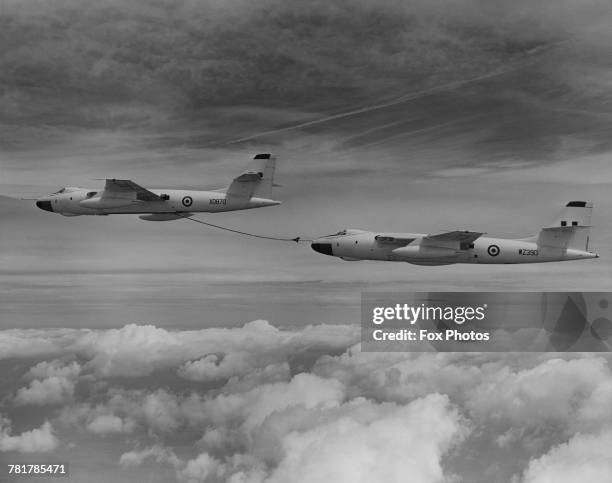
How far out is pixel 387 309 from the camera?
47.8 metres

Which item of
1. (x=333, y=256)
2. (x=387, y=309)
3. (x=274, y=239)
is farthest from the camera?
(x=333, y=256)

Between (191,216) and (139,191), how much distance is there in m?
4.12

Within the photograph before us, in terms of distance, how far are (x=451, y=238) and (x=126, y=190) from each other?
23.6 metres

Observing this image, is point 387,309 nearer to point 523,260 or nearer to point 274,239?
point 274,239

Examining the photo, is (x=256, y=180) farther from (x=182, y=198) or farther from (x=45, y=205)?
(x=45, y=205)

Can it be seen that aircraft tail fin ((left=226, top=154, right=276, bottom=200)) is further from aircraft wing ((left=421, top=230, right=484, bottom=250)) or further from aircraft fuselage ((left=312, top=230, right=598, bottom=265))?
aircraft wing ((left=421, top=230, right=484, bottom=250))

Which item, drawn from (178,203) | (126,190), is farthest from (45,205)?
(178,203)

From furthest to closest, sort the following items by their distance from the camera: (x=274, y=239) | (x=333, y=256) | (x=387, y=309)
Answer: (x=333, y=256), (x=274, y=239), (x=387, y=309)

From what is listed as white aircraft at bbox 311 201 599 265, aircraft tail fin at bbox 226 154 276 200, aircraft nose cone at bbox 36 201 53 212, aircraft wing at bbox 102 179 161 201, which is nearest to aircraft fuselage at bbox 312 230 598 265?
white aircraft at bbox 311 201 599 265

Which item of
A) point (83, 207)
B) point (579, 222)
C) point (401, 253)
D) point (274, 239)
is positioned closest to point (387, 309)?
point (401, 253)

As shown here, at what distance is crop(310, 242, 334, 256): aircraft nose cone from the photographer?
54469mm

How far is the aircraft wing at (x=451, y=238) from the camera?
51469 mm

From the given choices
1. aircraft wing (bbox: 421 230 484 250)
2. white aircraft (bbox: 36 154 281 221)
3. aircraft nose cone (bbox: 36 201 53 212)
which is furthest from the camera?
aircraft nose cone (bbox: 36 201 53 212)

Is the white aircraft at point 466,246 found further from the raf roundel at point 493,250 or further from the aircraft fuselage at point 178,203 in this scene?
the aircraft fuselage at point 178,203
